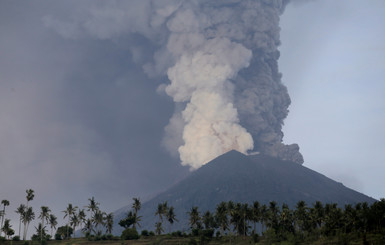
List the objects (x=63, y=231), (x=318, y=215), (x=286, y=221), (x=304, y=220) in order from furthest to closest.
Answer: (x=63, y=231) → (x=286, y=221) → (x=304, y=220) → (x=318, y=215)

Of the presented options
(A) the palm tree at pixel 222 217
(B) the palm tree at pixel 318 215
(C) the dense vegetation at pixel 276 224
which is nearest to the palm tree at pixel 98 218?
(C) the dense vegetation at pixel 276 224

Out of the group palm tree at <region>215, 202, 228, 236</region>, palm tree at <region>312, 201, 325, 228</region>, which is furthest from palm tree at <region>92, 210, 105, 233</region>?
palm tree at <region>312, 201, 325, 228</region>

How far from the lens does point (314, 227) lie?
5556 inches

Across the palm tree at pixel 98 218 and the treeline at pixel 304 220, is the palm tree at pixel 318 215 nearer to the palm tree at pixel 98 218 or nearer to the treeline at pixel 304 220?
the treeline at pixel 304 220

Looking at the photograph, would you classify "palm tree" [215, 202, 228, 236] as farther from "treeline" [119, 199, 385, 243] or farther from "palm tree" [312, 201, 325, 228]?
"palm tree" [312, 201, 325, 228]

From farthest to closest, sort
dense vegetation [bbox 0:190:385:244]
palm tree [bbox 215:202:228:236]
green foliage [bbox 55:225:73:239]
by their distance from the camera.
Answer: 1. green foliage [bbox 55:225:73:239]
2. palm tree [bbox 215:202:228:236]
3. dense vegetation [bbox 0:190:385:244]

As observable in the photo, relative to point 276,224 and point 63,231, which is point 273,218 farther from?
point 63,231

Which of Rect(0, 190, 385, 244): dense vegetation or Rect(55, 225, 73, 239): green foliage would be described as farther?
Rect(55, 225, 73, 239): green foliage

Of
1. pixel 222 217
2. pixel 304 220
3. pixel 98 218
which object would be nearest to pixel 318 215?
pixel 304 220

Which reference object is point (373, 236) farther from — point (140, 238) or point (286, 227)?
point (140, 238)

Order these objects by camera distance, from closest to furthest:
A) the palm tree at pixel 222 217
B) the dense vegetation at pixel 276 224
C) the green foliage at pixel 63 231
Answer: the dense vegetation at pixel 276 224
the palm tree at pixel 222 217
the green foliage at pixel 63 231

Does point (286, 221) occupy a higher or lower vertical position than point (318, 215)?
→ lower

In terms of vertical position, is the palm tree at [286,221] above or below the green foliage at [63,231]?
below

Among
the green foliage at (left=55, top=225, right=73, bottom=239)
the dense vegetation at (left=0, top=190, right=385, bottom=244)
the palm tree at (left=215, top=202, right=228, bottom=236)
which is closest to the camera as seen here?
the dense vegetation at (left=0, top=190, right=385, bottom=244)
